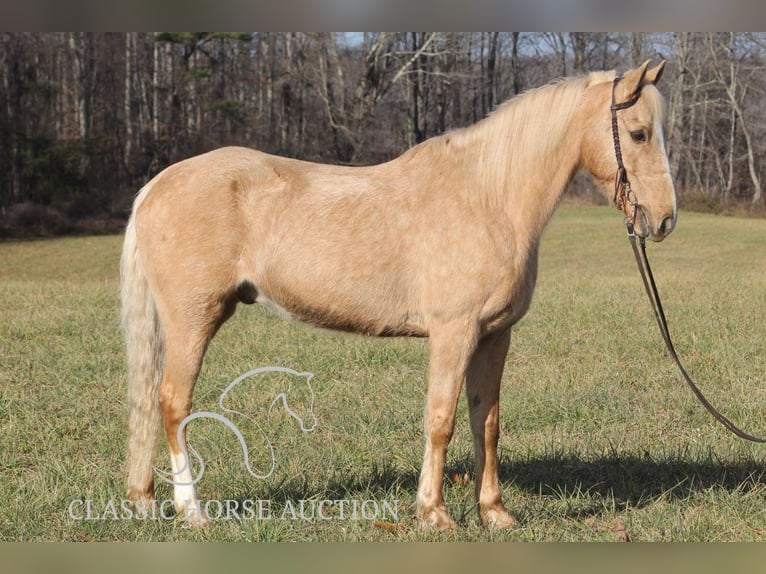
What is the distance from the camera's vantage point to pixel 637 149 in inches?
141

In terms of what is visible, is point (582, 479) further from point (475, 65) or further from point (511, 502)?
point (475, 65)

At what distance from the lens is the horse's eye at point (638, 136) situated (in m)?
3.58

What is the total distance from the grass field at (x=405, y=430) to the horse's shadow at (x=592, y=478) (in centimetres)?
2

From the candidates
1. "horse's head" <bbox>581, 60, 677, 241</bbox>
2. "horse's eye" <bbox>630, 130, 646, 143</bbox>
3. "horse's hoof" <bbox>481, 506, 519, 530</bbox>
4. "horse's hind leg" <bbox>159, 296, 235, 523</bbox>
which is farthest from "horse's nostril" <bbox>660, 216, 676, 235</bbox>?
"horse's hind leg" <bbox>159, 296, 235, 523</bbox>

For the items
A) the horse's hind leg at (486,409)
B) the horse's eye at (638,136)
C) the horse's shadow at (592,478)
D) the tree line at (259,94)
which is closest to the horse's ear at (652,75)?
the horse's eye at (638,136)

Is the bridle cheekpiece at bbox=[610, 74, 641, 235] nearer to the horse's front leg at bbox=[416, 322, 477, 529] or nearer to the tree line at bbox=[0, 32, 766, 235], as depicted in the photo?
the horse's front leg at bbox=[416, 322, 477, 529]

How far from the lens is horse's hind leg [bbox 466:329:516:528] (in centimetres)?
397

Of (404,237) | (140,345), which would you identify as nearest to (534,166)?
(404,237)

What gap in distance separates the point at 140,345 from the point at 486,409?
1.85 metres

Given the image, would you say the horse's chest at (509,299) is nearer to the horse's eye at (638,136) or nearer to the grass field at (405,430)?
the horse's eye at (638,136)

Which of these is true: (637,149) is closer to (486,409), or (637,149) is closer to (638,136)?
(638,136)

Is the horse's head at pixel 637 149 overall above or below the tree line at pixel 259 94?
below
